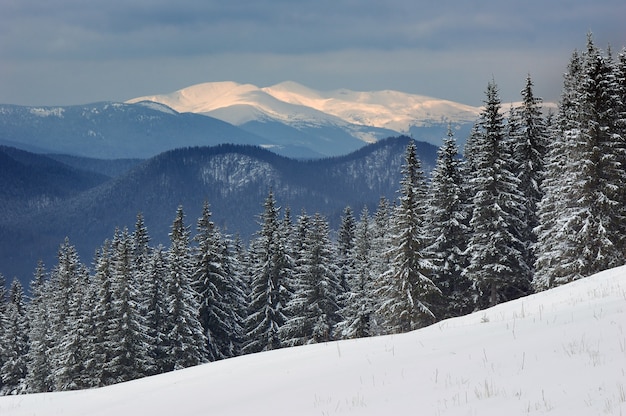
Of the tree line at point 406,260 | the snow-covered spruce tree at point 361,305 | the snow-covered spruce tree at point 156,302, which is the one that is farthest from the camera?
the snow-covered spruce tree at point 156,302

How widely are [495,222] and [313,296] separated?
15.6 metres

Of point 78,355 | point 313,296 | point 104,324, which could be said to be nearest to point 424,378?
point 313,296

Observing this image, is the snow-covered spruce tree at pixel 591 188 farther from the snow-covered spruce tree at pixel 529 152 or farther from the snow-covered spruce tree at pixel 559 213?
the snow-covered spruce tree at pixel 529 152

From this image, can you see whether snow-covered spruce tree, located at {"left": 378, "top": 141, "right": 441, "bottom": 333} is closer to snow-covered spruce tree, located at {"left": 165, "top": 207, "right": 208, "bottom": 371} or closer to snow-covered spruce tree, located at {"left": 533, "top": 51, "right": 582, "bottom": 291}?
snow-covered spruce tree, located at {"left": 533, "top": 51, "right": 582, "bottom": 291}

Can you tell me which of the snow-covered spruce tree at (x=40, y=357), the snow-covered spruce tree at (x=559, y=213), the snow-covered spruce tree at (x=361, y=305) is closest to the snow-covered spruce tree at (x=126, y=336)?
the snow-covered spruce tree at (x=40, y=357)

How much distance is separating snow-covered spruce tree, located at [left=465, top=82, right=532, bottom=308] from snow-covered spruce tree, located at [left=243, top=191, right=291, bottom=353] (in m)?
15.8

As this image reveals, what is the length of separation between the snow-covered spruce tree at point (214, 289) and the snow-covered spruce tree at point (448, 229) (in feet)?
54.1

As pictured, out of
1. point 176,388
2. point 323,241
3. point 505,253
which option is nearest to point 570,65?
point 505,253

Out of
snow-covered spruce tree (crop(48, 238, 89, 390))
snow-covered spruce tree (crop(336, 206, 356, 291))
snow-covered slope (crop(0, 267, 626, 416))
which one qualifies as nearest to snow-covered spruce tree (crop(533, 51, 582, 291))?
snow-covered slope (crop(0, 267, 626, 416))

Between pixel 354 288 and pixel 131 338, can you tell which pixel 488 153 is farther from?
pixel 131 338

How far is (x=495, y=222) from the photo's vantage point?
31469 millimetres

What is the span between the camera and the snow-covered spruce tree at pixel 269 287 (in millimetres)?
43812

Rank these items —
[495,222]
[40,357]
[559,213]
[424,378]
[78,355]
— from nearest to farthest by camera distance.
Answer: [424,378] < [559,213] < [495,222] < [78,355] < [40,357]

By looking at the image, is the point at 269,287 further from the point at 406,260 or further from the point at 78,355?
the point at 406,260
